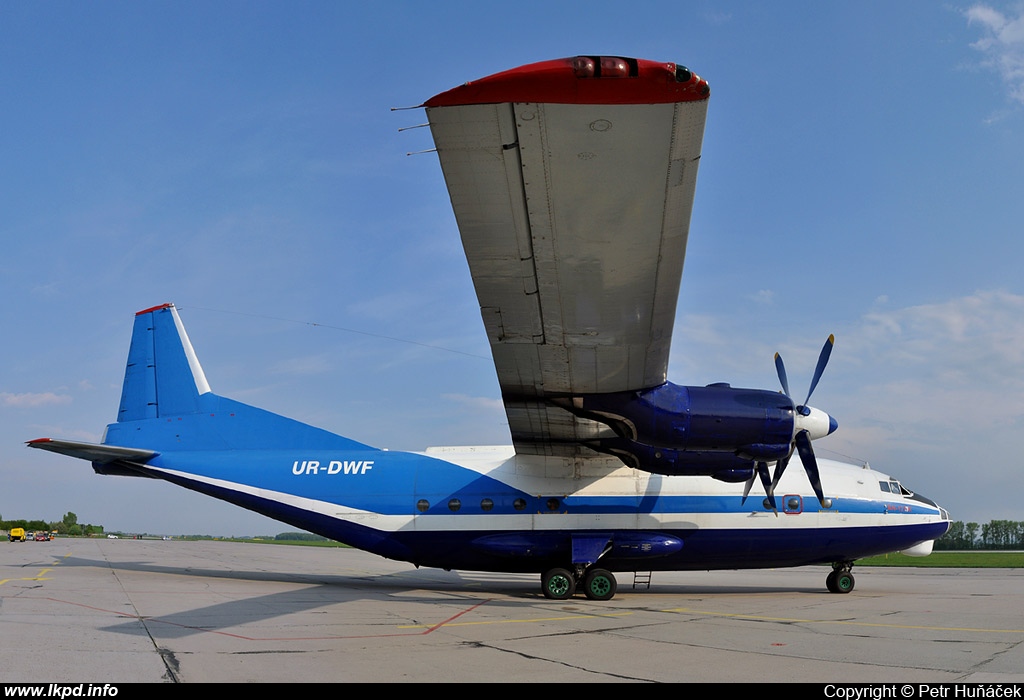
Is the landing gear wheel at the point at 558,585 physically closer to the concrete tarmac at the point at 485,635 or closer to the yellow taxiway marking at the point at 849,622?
the concrete tarmac at the point at 485,635

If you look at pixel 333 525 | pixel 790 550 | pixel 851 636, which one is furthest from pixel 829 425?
pixel 333 525

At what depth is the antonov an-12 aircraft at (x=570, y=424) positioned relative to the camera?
19.1ft

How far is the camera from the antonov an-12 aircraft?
581 cm

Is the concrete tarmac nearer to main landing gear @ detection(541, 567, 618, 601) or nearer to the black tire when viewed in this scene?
main landing gear @ detection(541, 567, 618, 601)

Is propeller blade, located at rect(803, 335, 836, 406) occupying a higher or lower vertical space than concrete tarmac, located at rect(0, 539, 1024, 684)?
higher

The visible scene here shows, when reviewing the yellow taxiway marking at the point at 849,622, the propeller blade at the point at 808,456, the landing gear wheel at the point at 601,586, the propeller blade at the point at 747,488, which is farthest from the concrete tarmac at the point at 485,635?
the propeller blade at the point at 808,456

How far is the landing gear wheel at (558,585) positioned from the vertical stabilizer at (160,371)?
9.94m

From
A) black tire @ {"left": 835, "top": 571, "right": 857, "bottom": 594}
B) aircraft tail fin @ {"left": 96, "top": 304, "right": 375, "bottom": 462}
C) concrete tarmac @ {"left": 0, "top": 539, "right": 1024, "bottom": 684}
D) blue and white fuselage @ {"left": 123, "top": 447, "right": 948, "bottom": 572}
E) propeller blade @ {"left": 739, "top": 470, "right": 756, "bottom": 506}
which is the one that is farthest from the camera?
aircraft tail fin @ {"left": 96, "top": 304, "right": 375, "bottom": 462}

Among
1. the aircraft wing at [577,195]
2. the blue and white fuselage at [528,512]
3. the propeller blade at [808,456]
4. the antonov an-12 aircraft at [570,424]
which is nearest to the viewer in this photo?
the aircraft wing at [577,195]

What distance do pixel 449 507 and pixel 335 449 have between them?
11.0ft

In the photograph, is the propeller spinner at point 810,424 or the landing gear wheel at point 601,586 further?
the landing gear wheel at point 601,586

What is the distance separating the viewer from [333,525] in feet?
55.8

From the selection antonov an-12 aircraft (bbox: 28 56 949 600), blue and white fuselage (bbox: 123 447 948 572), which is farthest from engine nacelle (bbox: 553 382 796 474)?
blue and white fuselage (bbox: 123 447 948 572)

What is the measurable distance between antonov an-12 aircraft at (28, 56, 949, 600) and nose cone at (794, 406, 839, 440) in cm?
4
